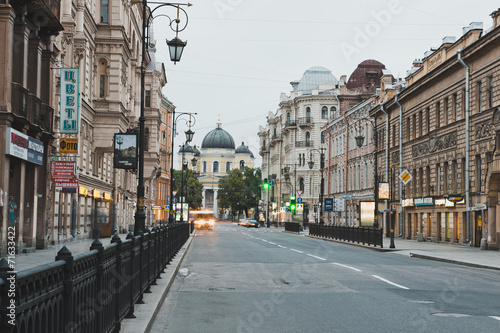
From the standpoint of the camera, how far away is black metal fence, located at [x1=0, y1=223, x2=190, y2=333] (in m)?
3.65

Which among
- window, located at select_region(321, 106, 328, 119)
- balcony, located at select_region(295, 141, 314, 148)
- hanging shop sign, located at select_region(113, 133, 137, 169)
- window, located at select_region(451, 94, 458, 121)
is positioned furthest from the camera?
balcony, located at select_region(295, 141, 314, 148)

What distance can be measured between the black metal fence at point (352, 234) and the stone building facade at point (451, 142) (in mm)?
4579

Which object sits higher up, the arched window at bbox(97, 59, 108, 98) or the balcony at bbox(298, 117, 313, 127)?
the balcony at bbox(298, 117, 313, 127)

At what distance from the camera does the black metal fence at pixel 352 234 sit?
125 feet

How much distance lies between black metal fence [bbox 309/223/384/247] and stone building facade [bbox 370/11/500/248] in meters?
4.58

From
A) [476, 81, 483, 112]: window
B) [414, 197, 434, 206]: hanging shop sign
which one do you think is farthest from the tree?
[476, 81, 483, 112]: window

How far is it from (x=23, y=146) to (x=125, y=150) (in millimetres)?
3302

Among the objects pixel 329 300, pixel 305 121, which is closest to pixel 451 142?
pixel 329 300

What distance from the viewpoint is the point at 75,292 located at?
17.5 ft

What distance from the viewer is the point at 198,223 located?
86.1 metres

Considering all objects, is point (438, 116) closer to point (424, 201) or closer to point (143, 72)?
point (424, 201)

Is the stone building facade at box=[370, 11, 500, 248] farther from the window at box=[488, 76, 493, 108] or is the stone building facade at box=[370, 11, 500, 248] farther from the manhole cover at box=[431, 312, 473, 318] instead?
the manhole cover at box=[431, 312, 473, 318]

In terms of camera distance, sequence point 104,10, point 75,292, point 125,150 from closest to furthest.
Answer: point 75,292 → point 125,150 → point 104,10

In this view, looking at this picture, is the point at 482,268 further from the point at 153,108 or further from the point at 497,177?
the point at 153,108
